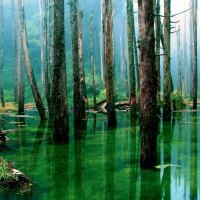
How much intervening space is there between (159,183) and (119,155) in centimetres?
261

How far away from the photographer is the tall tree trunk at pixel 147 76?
683 cm

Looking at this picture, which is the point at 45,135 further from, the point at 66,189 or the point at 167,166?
the point at 66,189

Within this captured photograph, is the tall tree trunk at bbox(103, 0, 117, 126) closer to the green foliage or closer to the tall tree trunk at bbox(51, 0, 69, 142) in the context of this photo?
the tall tree trunk at bbox(51, 0, 69, 142)

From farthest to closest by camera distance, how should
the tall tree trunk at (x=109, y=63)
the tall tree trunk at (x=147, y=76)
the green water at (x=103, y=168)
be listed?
the tall tree trunk at (x=109, y=63) < the tall tree trunk at (x=147, y=76) < the green water at (x=103, y=168)

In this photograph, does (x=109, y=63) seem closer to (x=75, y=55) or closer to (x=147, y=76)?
(x=75, y=55)

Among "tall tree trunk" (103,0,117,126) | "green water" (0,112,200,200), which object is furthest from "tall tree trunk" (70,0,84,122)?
"green water" (0,112,200,200)

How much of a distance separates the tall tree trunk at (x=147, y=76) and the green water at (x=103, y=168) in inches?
25.3

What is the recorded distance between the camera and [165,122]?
16.0 metres

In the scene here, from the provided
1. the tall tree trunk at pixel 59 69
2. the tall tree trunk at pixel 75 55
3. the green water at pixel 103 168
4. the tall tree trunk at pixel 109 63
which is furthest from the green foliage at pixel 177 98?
the tall tree trunk at pixel 59 69

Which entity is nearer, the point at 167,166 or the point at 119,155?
the point at 167,166

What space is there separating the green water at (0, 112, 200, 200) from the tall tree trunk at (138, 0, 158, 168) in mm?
643

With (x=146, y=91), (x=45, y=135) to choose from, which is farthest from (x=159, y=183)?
(x=45, y=135)

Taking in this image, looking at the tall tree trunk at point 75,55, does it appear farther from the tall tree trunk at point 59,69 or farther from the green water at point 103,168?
the tall tree trunk at point 59,69

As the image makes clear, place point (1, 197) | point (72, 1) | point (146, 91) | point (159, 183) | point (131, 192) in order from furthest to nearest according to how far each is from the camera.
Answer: point (72, 1) → point (146, 91) → point (159, 183) → point (131, 192) → point (1, 197)
